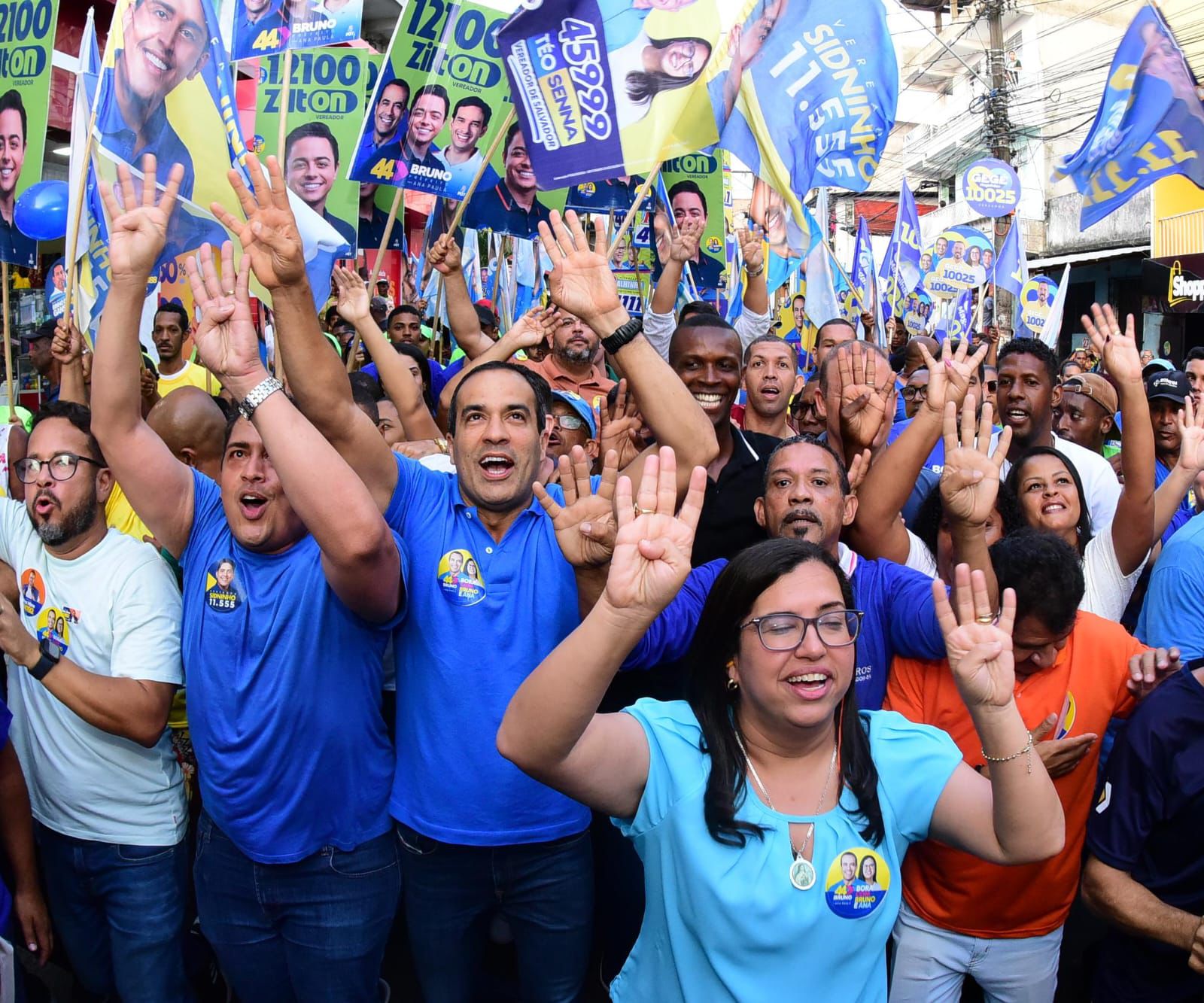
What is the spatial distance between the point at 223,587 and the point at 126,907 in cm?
102

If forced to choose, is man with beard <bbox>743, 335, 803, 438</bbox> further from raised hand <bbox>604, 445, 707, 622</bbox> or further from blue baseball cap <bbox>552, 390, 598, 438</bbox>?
raised hand <bbox>604, 445, 707, 622</bbox>

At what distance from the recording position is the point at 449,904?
2.56 m

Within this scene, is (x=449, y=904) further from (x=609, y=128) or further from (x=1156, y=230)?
(x=1156, y=230)

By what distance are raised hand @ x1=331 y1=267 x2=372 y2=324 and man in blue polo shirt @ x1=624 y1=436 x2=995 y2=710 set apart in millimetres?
1622

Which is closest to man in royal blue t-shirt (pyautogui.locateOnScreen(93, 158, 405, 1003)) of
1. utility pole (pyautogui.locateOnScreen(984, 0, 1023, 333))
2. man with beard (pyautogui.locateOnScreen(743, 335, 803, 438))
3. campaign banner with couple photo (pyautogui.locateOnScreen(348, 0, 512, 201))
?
man with beard (pyautogui.locateOnScreen(743, 335, 803, 438))

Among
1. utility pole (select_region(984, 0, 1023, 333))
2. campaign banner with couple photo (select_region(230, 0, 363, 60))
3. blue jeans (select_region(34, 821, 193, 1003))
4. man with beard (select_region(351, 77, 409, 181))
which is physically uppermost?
utility pole (select_region(984, 0, 1023, 333))

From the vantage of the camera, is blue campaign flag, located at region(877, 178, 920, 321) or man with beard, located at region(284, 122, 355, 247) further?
blue campaign flag, located at region(877, 178, 920, 321)

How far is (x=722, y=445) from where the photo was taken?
11.9 feet

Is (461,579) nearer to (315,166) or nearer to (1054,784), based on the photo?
(1054,784)

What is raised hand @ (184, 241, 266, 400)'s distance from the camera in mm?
2266

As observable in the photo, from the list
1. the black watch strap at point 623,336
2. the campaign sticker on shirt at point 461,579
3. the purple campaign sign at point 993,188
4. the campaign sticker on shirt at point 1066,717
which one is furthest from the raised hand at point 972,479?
the purple campaign sign at point 993,188

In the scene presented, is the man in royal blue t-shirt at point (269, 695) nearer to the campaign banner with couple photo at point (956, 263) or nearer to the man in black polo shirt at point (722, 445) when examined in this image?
the man in black polo shirt at point (722, 445)

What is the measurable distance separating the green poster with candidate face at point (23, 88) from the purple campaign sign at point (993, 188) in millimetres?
10372

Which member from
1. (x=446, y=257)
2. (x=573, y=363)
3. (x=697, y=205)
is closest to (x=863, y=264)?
(x=697, y=205)
